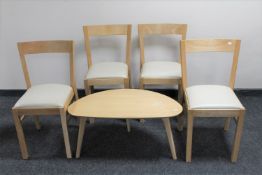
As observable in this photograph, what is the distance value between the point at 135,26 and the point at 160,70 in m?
0.56

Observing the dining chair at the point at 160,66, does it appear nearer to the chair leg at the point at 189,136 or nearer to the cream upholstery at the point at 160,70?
the cream upholstery at the point at 160,70

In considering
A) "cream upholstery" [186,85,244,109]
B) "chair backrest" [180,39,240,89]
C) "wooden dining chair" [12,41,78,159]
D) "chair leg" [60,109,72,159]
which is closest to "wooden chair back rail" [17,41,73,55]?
"wooden dining chair" [12,41,78,159]

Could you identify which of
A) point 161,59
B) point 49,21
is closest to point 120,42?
point 161,59

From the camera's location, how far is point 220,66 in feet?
9.89

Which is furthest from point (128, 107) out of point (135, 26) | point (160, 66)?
point (135, 26)

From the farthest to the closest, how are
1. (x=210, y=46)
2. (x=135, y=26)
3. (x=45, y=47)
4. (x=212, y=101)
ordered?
(x=135, y=26), (x=45, y=47), (x=210, y=46), (x=212, y=101)

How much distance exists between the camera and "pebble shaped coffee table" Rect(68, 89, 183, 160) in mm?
2064

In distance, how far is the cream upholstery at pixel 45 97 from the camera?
2166 millimetres

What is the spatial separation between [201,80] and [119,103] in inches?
48.7

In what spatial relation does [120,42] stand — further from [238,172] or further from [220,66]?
[238,172]

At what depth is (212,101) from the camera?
2102mm

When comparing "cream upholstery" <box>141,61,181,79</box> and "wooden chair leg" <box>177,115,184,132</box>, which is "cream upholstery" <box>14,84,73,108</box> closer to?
"cream upholstery" <box>141,61,181,79</box>

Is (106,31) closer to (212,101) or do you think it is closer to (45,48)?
(45,48)

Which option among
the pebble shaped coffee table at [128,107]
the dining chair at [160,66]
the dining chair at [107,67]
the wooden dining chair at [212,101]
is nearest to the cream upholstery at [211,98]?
the wooden dining chair at [212,101]
